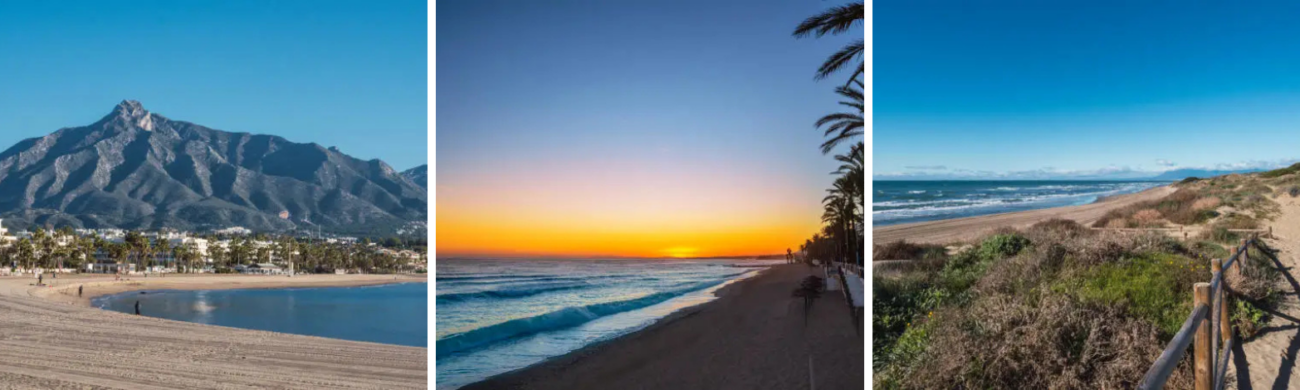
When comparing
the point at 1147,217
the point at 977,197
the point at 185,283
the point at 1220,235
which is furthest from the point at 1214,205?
the point at 185,283

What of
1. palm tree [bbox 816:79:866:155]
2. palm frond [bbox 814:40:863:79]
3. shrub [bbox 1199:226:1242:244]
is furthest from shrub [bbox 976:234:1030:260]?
palm frond [bbox 814:40:863:79]

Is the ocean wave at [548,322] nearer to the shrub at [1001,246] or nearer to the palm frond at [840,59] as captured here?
the palm frond at [840,59]

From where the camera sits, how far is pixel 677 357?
4000 mm

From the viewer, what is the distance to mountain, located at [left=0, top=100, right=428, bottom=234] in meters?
56.0

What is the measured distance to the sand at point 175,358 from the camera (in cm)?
896

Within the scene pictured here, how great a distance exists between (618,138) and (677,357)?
1226 mm

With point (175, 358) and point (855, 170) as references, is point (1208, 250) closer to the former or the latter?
point (855, 170)

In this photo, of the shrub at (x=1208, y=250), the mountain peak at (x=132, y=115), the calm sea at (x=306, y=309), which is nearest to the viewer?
the shrub at (x=1208, y=250)

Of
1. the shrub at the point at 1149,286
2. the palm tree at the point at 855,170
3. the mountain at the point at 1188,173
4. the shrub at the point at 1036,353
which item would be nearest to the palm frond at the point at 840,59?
the palm tree at the point at 855,170

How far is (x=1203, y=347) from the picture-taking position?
2443 millimetres

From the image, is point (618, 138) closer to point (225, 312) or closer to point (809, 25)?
point (809, 25)

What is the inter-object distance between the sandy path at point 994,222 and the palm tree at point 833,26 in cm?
317

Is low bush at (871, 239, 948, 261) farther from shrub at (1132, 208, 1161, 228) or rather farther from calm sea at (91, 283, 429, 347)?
calm sea at (91, 283, 429, 347)

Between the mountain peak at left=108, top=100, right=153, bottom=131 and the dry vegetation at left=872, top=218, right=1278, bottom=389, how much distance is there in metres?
92.0
